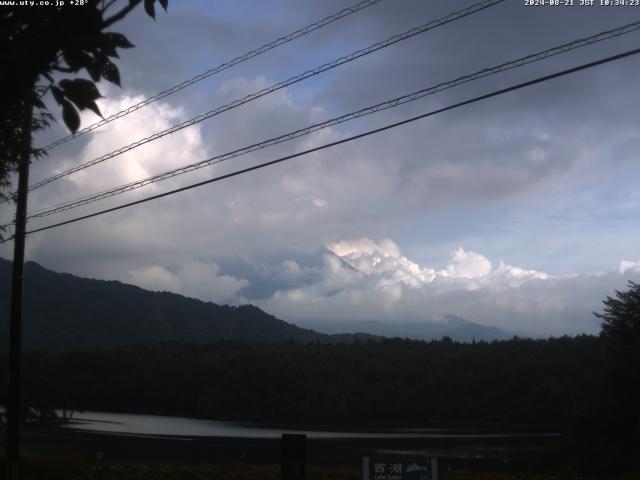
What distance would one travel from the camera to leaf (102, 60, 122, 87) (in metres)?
4.71

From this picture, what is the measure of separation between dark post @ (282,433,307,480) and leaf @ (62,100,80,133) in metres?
6.52

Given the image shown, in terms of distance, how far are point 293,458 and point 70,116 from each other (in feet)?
22.2

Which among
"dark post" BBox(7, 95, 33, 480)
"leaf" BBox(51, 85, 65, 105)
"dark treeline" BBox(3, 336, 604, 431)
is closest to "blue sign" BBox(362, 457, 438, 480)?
"leaf" BBox(51, 85, 65, 105)

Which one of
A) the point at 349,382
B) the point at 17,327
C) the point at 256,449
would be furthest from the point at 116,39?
the point at 349,382

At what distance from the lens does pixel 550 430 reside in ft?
251

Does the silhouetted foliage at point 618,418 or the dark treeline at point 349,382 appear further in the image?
the dark treeline at point 349,382

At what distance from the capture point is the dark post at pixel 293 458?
10.1 metres

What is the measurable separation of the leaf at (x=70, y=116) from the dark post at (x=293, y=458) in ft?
21.4

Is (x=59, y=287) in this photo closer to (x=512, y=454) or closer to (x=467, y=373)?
(x=467, y=373)

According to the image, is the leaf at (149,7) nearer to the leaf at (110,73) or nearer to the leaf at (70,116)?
the leaf at (110,73)

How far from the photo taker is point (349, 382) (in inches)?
3907

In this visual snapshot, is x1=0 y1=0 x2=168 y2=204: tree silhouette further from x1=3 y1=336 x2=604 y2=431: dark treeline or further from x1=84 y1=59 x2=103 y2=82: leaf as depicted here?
x1=3 y1=336 x2=604 y2=431: dark treeline

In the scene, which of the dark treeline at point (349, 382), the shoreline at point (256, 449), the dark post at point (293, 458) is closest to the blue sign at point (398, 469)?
the dark post at point (293, 458)

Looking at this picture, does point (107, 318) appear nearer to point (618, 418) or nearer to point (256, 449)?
point (256, 449)
